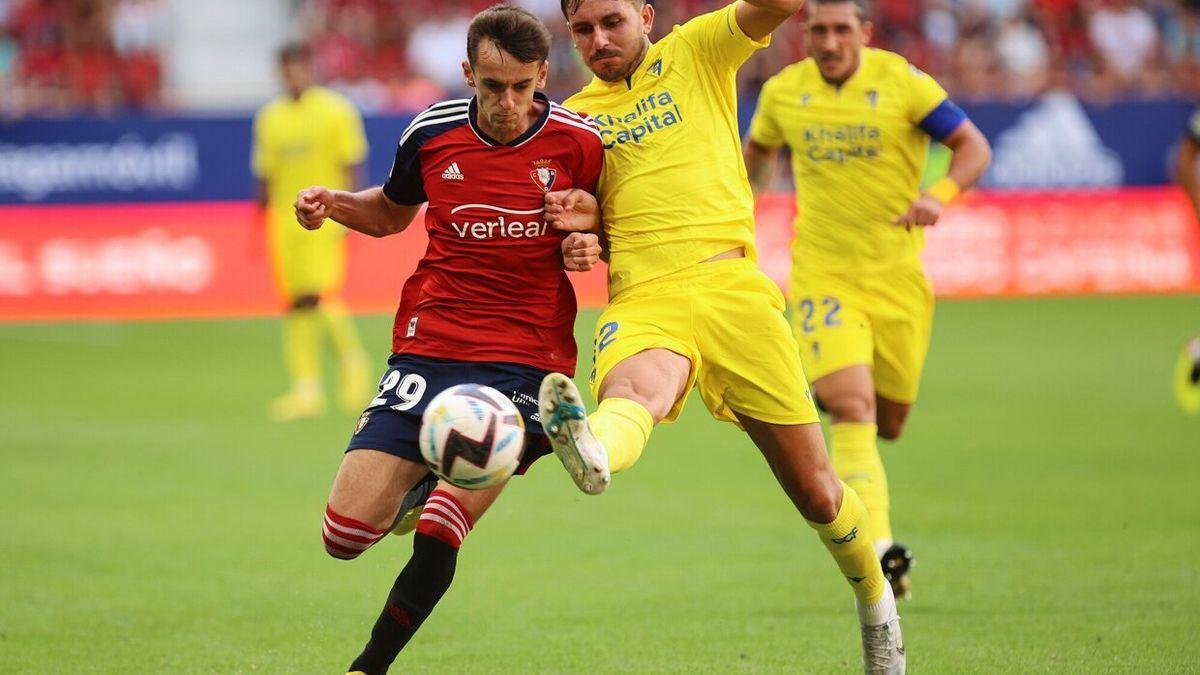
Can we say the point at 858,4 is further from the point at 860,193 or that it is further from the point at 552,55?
the point at 552,55

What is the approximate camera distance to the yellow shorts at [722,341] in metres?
5.98

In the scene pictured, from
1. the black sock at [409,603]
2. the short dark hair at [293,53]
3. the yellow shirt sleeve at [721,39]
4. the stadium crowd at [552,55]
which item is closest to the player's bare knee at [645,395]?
the black sock at [409,603]

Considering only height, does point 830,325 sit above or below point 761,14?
below

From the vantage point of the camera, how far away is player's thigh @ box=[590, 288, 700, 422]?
19.2 feet

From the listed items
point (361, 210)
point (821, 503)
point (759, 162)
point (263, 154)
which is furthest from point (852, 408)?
point (263, 154)

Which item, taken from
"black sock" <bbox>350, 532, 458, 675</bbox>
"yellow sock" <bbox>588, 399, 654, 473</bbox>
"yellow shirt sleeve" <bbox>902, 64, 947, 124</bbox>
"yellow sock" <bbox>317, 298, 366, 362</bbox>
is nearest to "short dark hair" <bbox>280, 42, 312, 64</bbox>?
"yellow sock" <bbox>317, 298, 366, 362</bbox>

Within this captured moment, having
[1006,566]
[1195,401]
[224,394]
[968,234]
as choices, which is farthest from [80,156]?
[1006,566]

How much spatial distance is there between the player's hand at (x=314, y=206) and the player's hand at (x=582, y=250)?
91cm

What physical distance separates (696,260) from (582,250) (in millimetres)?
530

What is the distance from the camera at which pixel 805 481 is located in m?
6.07

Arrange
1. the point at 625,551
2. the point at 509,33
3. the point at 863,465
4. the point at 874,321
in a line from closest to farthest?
1. the point at 509,33
2. the point at 863,465
3. the point at 874,321
4. the point at 625,551

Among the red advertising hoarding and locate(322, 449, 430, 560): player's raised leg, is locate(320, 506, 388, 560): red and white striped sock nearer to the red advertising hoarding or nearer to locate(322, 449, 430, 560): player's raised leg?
locate(322, 449, 430, 560): player's raised leg

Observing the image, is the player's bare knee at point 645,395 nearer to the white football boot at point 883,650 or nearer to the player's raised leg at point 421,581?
the player's raised leg at point 421,581

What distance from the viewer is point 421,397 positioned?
5.87m
